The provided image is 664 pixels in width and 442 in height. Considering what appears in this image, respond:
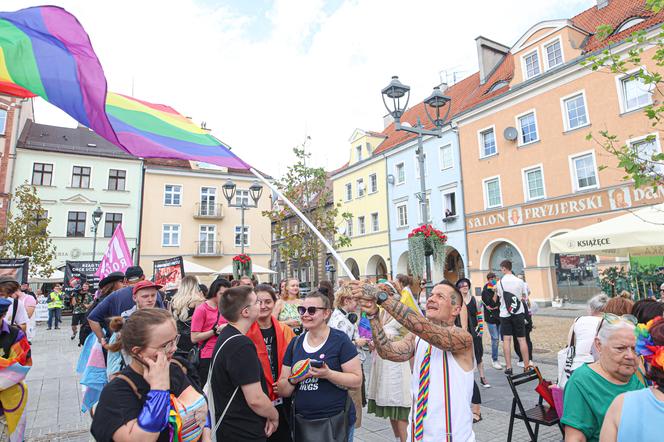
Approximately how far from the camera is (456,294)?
284 centimetres

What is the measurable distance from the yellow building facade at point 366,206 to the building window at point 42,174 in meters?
23.5

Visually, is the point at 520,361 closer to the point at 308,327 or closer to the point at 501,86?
the point at 308,327

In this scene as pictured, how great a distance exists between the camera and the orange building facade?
17438mm

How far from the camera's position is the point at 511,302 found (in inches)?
295

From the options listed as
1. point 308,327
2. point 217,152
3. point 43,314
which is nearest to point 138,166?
point 43,314

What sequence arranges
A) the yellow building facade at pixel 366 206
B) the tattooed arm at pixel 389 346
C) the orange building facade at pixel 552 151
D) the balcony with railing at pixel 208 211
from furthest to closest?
the balcony with railing at pixel 208 211
the yellow building facade at pixel 366 206
the orange building facade at pixel 552 151
the tattooed arm at pixel 389 346

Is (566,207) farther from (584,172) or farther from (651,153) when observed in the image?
(651,153)

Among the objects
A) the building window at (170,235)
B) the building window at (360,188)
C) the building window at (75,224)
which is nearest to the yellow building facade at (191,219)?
the building window at (170,235)

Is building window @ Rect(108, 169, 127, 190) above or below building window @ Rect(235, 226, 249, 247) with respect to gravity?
above

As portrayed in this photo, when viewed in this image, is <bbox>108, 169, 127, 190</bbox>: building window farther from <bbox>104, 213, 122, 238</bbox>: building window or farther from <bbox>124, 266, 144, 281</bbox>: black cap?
<bbox>124, 266, 144, 281</bbox>: black cap

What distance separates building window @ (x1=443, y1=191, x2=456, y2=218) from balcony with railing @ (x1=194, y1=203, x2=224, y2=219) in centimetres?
2007

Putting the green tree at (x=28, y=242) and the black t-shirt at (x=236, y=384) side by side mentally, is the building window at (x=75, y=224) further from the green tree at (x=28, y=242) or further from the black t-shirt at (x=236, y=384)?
the black t-shirt at (x=236, y=384)

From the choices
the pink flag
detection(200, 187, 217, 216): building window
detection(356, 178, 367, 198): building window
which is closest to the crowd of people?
the pink flag

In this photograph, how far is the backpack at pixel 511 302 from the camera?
7.45m
